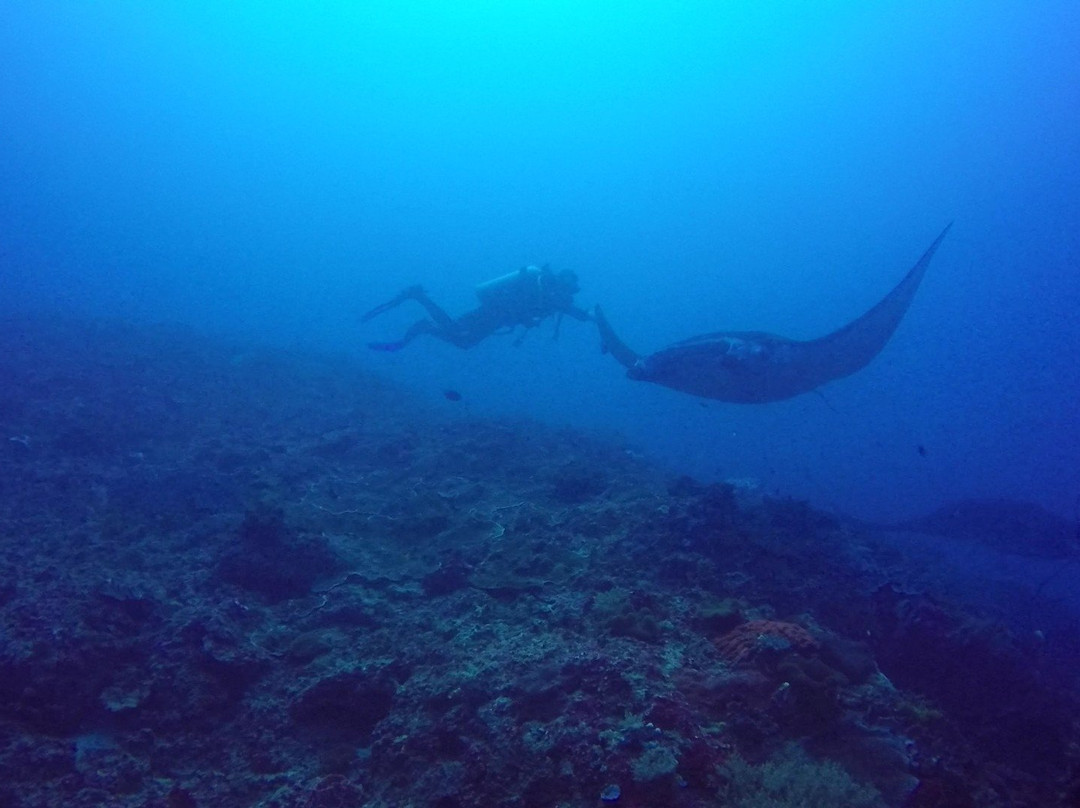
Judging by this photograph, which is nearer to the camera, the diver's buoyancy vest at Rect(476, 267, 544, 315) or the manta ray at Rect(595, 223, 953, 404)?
the manta ray at Rect(595, 223, 953, 404)

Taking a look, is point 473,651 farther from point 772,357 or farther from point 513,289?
point 513,289

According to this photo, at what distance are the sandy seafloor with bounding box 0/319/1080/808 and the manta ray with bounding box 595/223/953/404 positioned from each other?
2465 mm

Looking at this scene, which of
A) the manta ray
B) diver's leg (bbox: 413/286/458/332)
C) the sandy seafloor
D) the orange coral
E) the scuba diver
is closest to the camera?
the sandy seafloor

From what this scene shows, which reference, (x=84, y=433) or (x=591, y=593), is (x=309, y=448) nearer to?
(x=84, y=433)

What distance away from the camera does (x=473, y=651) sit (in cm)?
Answer: 557

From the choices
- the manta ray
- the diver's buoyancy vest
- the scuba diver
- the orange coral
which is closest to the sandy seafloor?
the orange coral

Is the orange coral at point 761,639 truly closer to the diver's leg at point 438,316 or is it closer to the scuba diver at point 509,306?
the scuba diver at point 509,306

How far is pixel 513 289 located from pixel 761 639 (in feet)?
43.9

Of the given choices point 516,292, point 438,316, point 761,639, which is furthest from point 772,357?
point 438,316

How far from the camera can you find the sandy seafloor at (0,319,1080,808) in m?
4.17

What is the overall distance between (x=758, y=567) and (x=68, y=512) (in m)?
10.1

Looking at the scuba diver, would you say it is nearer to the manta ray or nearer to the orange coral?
the manta ray

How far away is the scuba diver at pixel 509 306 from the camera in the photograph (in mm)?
16688

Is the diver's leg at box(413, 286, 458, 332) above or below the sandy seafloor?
above
